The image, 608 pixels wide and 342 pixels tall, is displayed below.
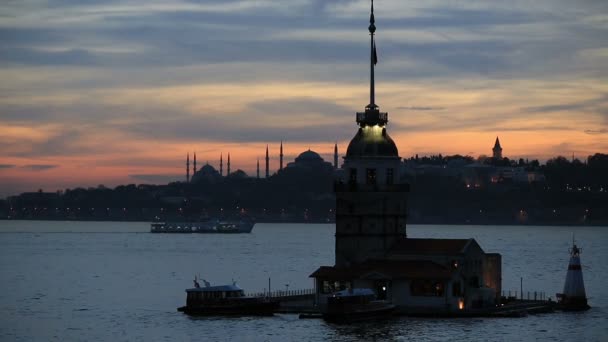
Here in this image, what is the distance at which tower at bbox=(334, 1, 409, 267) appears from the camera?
86500mm

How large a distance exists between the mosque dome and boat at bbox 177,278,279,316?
10.7 meters

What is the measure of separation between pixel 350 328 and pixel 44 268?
89394 millimetres

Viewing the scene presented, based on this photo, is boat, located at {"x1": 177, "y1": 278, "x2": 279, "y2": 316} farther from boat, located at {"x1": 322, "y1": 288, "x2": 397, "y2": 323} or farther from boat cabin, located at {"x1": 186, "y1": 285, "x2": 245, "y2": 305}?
boat, located at {"x1": 322, "y1": 288, "x2": 397, "y2": 323}

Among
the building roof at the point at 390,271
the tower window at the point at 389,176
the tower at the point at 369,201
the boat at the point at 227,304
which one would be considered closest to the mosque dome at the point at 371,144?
the tower at the point at 369,201

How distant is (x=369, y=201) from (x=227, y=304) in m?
10.9

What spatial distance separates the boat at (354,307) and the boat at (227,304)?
17.6 feet

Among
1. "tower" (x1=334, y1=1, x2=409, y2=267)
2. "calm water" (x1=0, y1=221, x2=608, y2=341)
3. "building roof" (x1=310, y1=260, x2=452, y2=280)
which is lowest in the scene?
"calm water" (x1=0, y1=221, x2=608, y2=341)

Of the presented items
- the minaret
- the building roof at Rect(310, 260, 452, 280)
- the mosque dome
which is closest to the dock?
the minaret

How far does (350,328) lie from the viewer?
7969 centimetres

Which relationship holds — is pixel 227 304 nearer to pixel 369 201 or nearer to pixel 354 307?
pixel 354 307

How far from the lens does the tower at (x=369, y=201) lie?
3406 inches

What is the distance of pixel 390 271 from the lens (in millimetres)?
83562

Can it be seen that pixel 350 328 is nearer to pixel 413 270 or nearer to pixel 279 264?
pixel 413 270

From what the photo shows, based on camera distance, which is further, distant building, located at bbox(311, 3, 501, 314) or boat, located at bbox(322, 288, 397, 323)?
distant building, located at bbox(311, 3, 501, 314)
